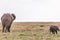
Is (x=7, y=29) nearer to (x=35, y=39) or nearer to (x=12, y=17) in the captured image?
(x=12, y=17)

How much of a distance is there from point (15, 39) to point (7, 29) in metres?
7.63

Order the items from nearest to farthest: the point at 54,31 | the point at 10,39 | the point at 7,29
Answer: the point at 10,39 < the point at 54,31 < the point at 7,29

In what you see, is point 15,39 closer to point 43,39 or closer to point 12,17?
point 43,39

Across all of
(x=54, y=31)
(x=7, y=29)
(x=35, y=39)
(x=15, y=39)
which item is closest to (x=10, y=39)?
(x=15, y=39)

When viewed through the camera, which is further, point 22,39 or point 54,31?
point 54,31

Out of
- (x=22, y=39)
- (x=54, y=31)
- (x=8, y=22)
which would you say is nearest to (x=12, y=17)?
(x=8, y=22)

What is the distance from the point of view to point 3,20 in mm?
22000

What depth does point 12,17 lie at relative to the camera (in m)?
22.6

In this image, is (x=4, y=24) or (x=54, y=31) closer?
(x=54, y=31)

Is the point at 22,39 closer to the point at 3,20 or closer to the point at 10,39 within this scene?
the point at 10,39

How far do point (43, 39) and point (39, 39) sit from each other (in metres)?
0.23

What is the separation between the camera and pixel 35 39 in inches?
564

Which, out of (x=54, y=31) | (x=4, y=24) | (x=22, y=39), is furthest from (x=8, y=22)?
(x=22, y=39)

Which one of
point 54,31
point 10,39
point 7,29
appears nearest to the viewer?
point 10,39
